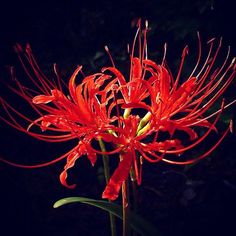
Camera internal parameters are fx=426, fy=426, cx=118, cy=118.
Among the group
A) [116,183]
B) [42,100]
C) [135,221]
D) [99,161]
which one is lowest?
[135,221]

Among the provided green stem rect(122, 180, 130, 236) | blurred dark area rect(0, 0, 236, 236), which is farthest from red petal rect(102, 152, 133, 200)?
blurred dark area rect(0, 0, 236, 236)

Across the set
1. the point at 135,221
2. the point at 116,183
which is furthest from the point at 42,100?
the point at 135,221

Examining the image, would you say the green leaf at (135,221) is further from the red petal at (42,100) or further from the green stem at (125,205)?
the red petal at (42,100)

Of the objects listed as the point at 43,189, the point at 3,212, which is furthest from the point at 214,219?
the point at 3,212

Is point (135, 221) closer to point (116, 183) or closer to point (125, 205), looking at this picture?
point (125, 205)

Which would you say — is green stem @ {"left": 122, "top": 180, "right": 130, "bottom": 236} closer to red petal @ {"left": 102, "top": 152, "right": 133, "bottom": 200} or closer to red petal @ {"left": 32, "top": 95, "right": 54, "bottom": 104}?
red petal @ {"left": 102, "top": 152, "right": 133, "bottom": 200}

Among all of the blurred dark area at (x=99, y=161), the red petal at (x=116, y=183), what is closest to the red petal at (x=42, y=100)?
the red petal at (x=116, y=183)

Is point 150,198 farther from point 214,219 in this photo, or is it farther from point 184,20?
point 184,20

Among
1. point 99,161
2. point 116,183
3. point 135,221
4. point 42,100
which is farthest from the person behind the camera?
point 99,161
